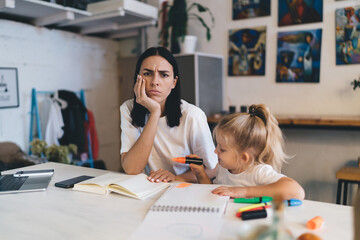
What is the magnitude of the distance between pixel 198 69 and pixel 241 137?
185 centimetres

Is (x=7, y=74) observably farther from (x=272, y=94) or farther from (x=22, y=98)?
(x=272, y=94)

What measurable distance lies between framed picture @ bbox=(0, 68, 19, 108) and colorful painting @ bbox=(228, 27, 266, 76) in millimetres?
2323

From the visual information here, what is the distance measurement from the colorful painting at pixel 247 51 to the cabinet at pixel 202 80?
6.2 inches

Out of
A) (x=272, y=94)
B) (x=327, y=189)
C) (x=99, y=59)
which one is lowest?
(x=327, y=189)

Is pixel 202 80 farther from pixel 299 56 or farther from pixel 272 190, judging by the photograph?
pixel 272 190

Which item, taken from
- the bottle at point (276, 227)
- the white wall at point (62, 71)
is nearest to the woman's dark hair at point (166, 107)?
the bottle at point (276, 227)

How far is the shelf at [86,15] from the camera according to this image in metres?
2.82

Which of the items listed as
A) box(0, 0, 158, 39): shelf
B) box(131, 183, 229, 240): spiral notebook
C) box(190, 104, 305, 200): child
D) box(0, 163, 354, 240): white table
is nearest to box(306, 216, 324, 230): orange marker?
box(0, 163, 354, 240): white table

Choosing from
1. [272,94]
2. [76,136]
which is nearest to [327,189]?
[272,94]

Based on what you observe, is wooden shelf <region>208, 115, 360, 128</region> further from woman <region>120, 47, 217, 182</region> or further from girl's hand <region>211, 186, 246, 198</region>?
girl's hand <region>211, 186, 246, 198</region>

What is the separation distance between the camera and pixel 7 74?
9.91 feet

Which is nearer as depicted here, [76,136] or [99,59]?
[76,136]

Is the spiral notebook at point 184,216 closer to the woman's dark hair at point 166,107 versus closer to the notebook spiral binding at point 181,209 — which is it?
the notebook spiral binding at point 181,209

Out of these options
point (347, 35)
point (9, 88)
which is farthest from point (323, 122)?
point (9, 88)
